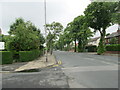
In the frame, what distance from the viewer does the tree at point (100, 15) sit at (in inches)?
800

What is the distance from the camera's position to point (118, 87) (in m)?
3.69

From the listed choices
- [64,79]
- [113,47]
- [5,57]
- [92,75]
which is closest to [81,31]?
[113,47]

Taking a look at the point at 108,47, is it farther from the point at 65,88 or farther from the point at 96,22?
the point at 65,88

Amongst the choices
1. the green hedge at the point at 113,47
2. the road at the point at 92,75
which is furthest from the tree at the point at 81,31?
the road at the point at 92,75

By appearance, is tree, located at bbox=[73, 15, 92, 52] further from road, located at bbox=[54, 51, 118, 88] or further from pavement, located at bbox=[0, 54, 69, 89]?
pavement, located at bbox=[0, 54, 69, 89]

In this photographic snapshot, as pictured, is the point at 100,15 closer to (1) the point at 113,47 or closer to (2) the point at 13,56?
(1) the point at 113,47

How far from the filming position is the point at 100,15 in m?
22.0

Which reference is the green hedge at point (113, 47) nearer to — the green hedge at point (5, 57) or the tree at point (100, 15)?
the tree at point (100, 15)

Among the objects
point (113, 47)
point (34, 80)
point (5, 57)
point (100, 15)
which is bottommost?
point (34, 80)

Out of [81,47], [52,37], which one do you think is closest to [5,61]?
[52,37]

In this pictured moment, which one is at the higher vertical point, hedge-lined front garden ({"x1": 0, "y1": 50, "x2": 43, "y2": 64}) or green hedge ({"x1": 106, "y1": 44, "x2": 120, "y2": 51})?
green hedge ({"x1": 106, "y1": 44, "x2": 120, "y2": 51})

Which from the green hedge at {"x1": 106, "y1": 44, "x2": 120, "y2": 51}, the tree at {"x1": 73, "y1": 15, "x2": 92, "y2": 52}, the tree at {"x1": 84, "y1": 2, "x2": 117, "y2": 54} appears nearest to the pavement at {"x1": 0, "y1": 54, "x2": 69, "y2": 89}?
the tree at {"x1": 84, "y1": 2, "x2": 117, "y2": 54}

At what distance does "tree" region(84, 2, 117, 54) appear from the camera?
66.6ft

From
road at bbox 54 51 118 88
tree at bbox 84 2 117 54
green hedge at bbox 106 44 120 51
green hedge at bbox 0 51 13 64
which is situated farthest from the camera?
green hedge at bbox 106 44 120 51
